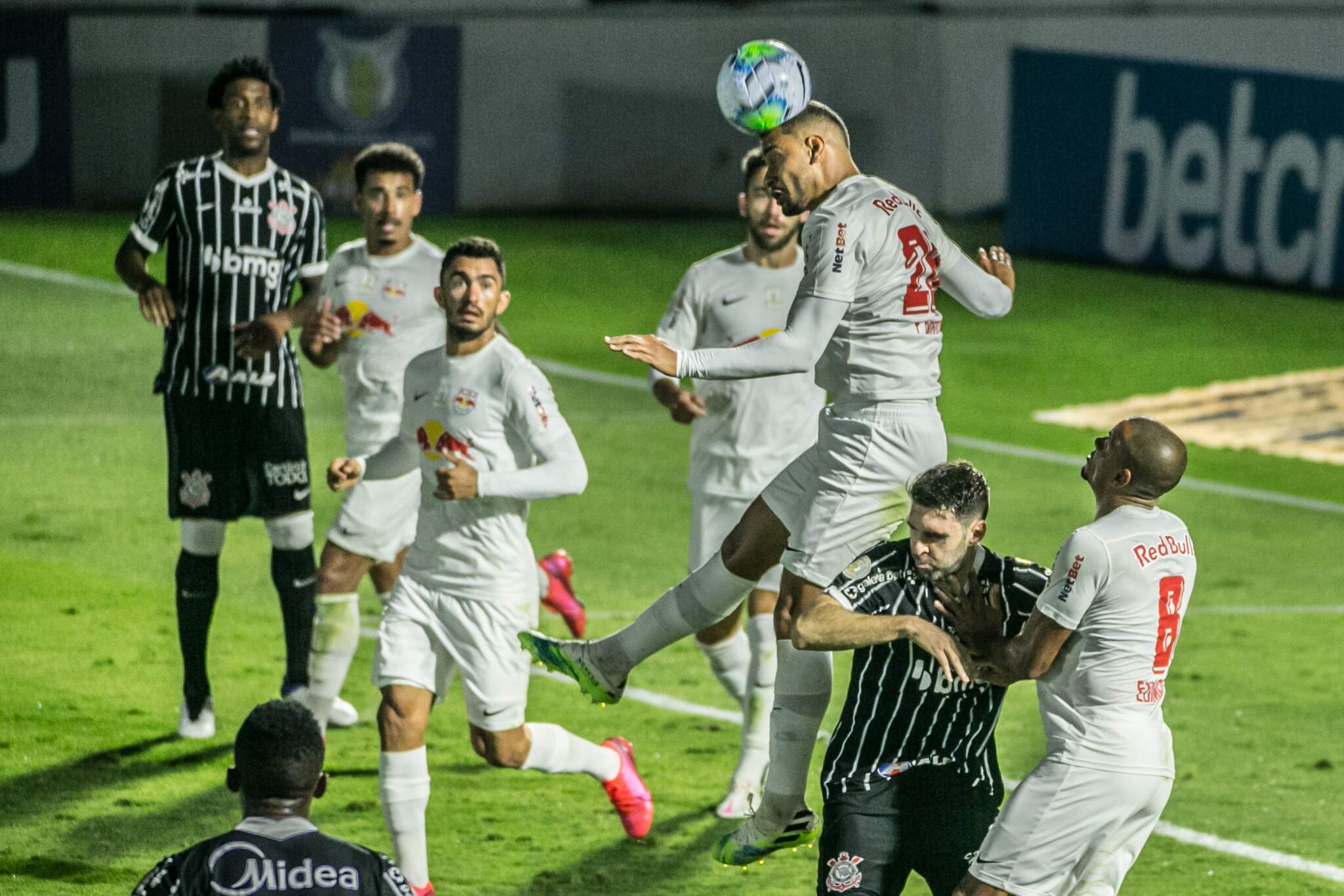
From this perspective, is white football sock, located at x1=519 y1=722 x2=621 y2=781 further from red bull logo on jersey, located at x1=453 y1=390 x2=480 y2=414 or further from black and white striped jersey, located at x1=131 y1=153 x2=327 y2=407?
black and white striped jersey, located at x1=131 y1=153 x2=327 y2=407

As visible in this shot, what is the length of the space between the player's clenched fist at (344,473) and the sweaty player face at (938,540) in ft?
6.84

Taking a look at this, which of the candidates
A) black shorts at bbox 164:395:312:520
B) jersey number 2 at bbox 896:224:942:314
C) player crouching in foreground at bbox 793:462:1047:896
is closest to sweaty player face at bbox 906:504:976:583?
player crouching in foreground at bbox 793:462:1047:896

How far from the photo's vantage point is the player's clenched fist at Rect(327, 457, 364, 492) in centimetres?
696

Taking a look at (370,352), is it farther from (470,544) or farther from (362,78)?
(362,78)

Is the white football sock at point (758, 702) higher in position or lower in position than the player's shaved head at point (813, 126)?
lower

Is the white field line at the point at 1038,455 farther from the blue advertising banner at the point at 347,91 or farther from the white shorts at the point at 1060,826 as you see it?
the white shorts at the point at 1060,826

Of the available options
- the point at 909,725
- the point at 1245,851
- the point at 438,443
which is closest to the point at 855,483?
the point at 909,725

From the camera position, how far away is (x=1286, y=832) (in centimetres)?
798

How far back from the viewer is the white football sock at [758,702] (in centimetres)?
797

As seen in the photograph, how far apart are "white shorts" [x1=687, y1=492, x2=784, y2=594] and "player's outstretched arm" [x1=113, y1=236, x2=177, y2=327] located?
7.37 feet

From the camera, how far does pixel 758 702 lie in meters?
8.03

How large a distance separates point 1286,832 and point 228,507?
430 centimetres

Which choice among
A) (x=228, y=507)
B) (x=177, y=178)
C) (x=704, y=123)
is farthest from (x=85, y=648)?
(x=704, y=123)

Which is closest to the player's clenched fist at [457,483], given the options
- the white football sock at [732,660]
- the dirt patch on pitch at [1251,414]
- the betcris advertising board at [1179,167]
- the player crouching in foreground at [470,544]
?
the player crouching in foreground at [470,544]
